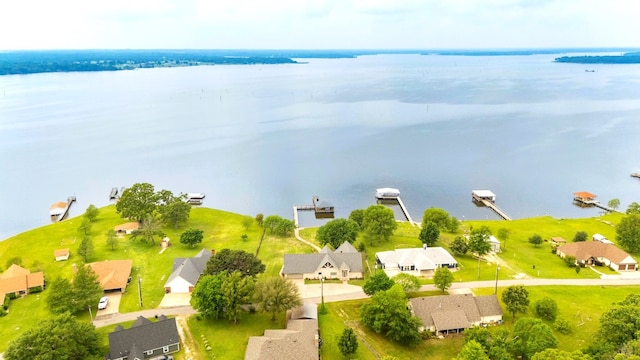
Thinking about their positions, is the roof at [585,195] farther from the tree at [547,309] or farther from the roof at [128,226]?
the roof at [128,226]

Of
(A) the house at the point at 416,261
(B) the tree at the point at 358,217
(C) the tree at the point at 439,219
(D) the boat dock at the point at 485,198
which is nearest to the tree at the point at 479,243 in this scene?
(A) the house at the point at 416,261

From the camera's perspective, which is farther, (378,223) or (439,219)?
(439,219)

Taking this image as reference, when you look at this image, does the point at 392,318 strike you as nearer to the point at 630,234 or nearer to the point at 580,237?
the point at 580,237

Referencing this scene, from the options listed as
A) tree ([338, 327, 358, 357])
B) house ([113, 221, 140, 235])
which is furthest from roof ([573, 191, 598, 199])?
house ([113, 221, 140, 235])

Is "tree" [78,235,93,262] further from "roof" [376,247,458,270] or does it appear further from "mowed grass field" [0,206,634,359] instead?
"roof" [376,247,458,270]

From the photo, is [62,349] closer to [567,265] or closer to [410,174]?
[567,265]

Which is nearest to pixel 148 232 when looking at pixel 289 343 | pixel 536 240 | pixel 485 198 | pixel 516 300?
pixel 289 343
